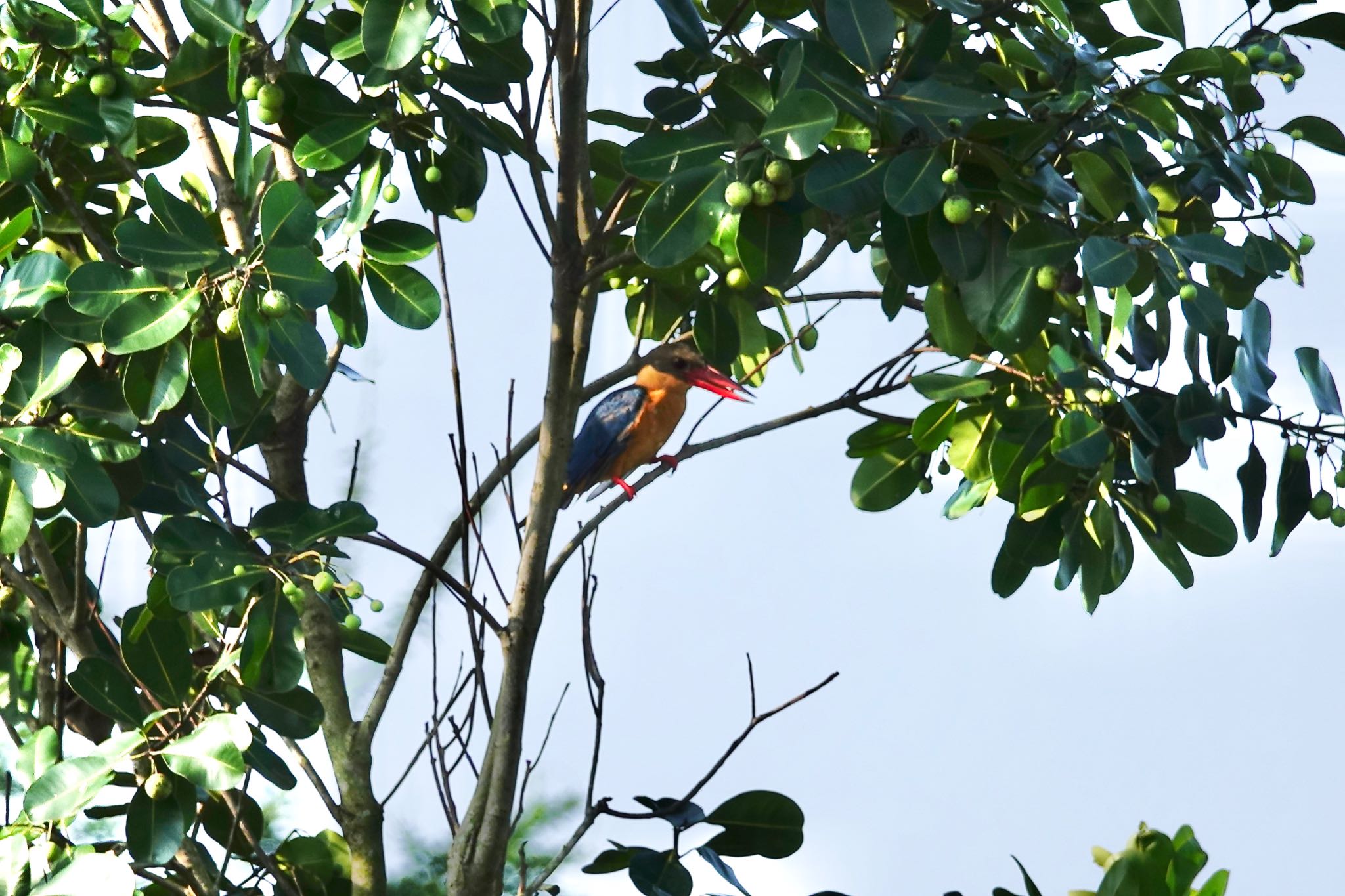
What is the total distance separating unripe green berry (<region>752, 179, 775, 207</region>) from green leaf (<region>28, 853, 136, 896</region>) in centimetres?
104

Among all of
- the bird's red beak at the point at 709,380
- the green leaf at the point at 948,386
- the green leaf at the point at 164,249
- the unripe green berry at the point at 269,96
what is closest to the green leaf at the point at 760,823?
the green leaf at the point at 948,386

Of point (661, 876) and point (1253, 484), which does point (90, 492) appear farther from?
point (1253, 484)

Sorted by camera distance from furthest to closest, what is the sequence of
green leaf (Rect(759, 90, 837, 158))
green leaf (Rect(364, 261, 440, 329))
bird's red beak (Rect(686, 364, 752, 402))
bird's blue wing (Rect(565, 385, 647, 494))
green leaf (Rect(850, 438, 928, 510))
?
bird's red beak (Rect(686, 364, 752, 402)) < bird's blue wing (Rect(565, 385, 647, 494)) < green leaf (Rect(850, 438, 928, 510)) < green leaf (Rect(364, 261, 440, 329)) < green leaf (Rect(759, 90, 837, 158))

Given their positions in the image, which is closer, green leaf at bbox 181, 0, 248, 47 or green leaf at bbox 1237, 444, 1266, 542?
green leaf at bbox 181, 0, 248, 47

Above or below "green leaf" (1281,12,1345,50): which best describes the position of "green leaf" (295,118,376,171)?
above

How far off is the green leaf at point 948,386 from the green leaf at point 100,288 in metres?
1.03

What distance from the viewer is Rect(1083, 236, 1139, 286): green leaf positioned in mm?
1422

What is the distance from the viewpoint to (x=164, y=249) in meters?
1.56

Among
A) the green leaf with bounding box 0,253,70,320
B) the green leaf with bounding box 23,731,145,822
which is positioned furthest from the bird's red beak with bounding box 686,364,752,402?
the green leaf with bounding box 23,731,145,822

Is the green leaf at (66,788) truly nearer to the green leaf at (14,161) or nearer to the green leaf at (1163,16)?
the green leaf at (14,161)

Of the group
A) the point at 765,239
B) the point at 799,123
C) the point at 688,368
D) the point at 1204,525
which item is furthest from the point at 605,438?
the point at 799,123

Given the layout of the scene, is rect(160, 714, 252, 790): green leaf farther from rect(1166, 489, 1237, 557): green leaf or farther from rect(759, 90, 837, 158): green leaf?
rect(1166, 489, 1237, 557): green leaf

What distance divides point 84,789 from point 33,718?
64cm

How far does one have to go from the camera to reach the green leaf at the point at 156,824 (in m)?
1.67
